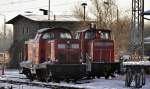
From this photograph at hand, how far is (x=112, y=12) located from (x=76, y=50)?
39.1 meters

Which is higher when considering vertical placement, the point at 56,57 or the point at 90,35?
the point at 90,35

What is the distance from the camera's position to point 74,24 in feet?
216

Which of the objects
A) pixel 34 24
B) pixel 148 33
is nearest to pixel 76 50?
pixel 34 24

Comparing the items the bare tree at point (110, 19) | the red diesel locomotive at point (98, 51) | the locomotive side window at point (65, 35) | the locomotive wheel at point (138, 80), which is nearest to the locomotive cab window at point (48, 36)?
the locomotive side window at point (65, 35)

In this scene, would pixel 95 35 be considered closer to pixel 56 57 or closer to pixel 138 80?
pixel 56 57

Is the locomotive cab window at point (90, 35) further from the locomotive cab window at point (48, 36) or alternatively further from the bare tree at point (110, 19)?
the bare tree at point (110, 19)

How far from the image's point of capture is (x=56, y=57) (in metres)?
26.4

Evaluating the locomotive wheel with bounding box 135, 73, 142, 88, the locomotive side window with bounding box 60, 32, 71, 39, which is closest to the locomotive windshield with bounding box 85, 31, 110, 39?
the locomotive side window with bounding box 60, 32, 71, 39

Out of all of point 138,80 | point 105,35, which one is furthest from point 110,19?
point 138,80

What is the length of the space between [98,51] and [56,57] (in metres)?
3.42

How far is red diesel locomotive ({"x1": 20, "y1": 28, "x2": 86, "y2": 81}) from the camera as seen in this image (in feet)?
85.2

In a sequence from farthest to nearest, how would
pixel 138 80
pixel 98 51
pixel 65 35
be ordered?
pixel 98 51
pixel 65 35
pixel 138 80

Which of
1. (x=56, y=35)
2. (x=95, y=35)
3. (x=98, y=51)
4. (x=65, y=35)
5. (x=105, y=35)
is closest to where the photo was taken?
(x=56, y=35)

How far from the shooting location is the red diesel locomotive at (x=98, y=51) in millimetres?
28547
